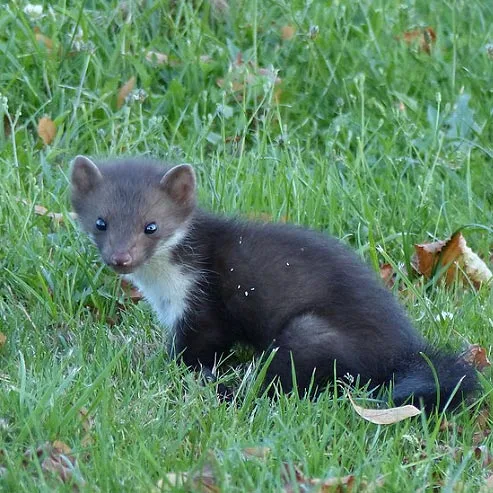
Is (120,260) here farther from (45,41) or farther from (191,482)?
(45,41)

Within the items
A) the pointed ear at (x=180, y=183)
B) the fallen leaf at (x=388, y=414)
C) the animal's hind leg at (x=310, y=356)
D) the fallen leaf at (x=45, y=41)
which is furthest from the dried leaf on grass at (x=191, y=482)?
the fallen leaf at (x=45, y=41)

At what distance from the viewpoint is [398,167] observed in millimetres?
7590

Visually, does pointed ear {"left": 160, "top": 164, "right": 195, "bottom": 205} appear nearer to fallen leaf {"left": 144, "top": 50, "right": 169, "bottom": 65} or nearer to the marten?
the marten

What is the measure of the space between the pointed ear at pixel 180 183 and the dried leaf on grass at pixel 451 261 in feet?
4.72

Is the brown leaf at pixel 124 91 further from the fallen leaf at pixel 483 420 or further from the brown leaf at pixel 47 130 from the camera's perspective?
→ the fallen leaf at pixel 483 420

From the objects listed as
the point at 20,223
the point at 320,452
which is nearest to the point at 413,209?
the point at 20,223

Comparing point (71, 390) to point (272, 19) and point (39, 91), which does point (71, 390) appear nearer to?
point (39, 91)

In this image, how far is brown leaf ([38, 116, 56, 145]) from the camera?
7852 mm

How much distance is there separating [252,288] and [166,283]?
0.47 meters

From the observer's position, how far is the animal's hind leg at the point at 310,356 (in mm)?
5426

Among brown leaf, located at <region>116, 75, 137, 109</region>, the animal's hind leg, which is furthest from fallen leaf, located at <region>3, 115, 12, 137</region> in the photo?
the animal's hind leg

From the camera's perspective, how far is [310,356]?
543 centimetres

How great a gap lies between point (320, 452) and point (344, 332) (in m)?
0.97

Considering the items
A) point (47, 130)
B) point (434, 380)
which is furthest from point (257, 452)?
point (47, 130)
